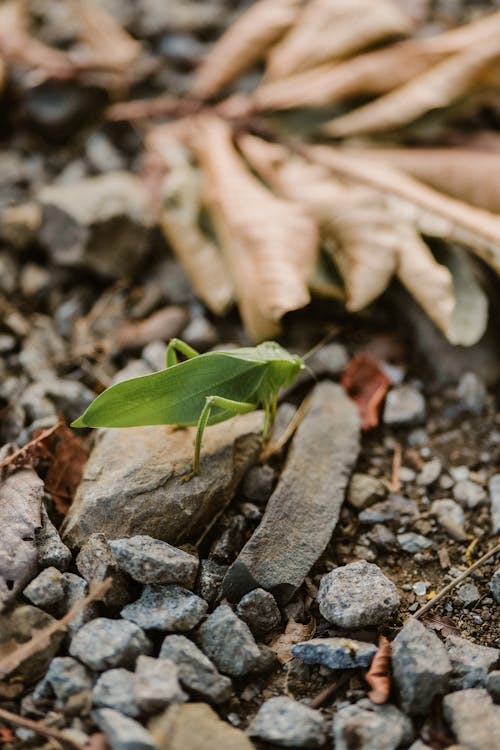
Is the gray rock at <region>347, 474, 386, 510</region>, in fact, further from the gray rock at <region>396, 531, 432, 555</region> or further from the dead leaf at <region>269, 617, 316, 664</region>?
the dead leaf at <region>269, 617, 316, 664</region>

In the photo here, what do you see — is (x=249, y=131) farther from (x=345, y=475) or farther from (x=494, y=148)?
(x=345, y=475)

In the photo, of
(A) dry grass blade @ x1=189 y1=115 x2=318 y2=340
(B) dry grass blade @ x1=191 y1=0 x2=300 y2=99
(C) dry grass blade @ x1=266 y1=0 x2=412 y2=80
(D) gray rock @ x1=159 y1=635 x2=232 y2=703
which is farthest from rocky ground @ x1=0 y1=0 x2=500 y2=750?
(C) dry grass blade @ x1=266 y1=0 x2=412 y2=80

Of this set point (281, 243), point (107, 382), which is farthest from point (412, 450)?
point (107, 382)

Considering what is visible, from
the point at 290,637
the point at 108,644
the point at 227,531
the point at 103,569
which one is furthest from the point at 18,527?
the point at 290,637

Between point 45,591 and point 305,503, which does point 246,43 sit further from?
point 45,591

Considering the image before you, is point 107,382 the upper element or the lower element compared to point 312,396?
upper

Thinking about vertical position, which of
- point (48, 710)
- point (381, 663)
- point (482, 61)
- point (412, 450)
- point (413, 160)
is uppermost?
point (482, 61)
